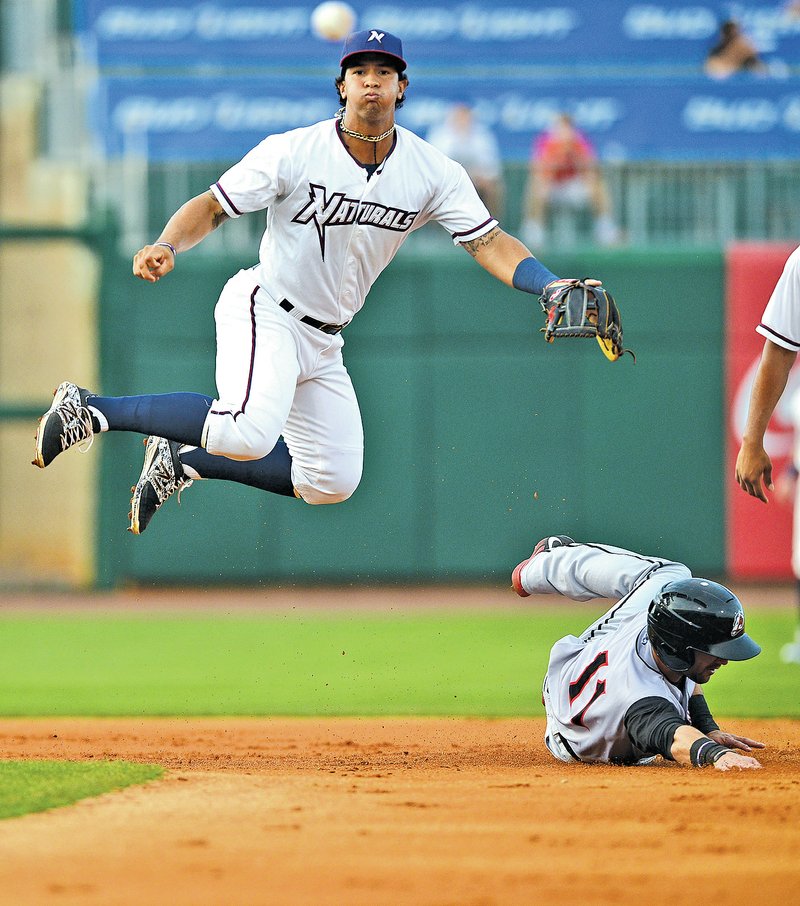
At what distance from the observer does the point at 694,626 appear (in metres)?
4.98

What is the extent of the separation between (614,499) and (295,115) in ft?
15.5

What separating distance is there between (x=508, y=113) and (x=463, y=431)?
306 centimetres

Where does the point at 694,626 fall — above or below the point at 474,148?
below

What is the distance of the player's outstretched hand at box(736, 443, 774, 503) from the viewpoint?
193 inches

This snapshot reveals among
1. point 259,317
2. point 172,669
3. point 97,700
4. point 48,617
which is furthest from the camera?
point 48,617

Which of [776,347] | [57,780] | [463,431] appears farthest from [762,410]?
[463,431]

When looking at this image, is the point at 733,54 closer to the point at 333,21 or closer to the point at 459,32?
the point at 459,32

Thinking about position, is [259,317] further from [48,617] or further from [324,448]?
[48,617]

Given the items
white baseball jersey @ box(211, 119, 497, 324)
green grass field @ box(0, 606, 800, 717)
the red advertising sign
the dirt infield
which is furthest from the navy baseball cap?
the red advertising sign

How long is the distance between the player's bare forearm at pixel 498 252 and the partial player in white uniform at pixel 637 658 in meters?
1.11

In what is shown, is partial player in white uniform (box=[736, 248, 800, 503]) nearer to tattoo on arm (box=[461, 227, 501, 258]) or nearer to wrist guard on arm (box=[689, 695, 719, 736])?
wrist guard on arm (box=[689, 695, 719, 736])

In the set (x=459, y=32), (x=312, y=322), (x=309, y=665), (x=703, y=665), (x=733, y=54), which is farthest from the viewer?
(x=459, y=32)

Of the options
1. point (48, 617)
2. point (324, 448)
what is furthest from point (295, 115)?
Answer: point (324, 448)

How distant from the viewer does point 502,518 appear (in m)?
13.7
